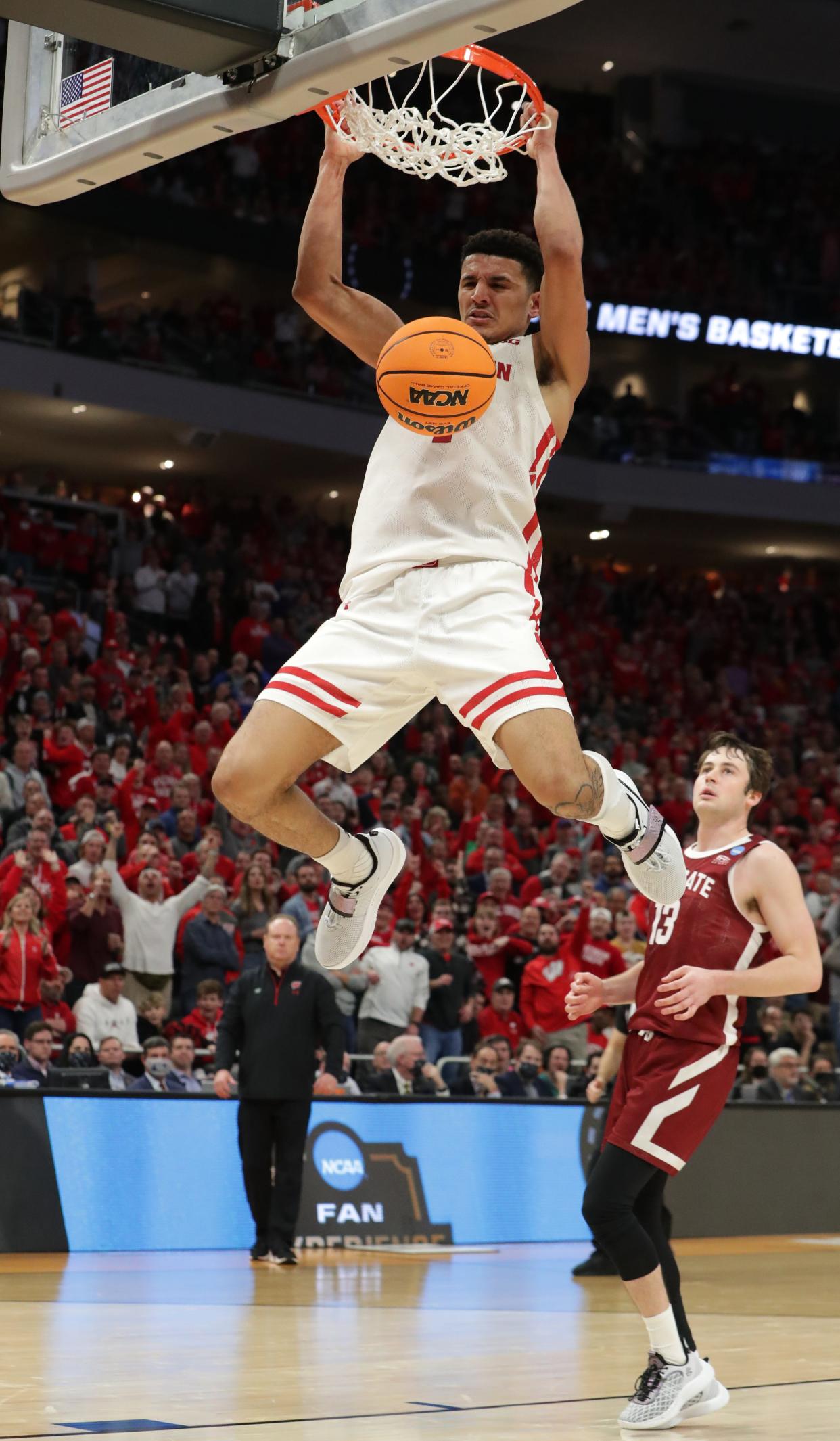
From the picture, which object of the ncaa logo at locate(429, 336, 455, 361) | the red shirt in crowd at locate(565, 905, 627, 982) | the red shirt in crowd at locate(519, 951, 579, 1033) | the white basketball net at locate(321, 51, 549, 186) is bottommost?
the red shirt in crowd at locate(519, 951, 579, 1033)

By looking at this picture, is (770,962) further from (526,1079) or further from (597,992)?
(526,1079)

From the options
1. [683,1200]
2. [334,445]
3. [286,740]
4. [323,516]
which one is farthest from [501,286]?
[323,516]

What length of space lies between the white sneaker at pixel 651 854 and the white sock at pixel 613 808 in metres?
0.03

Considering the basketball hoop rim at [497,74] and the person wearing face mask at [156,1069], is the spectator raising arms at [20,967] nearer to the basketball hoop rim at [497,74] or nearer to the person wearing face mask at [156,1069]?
the person wearing face mask at [156,1069]

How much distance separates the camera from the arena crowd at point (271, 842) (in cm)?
1310

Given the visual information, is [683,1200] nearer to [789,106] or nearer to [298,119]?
[298,119]

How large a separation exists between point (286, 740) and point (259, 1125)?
6305mm

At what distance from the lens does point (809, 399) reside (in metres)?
32.3

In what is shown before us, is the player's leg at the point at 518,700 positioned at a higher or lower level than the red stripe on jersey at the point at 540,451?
lower

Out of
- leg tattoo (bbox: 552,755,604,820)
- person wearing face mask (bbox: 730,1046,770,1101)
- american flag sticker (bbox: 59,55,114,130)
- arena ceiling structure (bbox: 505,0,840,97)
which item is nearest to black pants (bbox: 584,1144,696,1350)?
leg tattoo (bbox: 552,755,604,820)

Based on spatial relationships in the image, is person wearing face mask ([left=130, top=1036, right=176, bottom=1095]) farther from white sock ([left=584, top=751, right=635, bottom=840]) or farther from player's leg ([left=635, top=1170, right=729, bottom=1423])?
white sock ([left=584, top=751, right=635, bottom=840])

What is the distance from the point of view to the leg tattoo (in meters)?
5.00

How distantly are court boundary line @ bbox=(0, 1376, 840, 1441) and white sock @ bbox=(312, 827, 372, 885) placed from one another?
169 cm

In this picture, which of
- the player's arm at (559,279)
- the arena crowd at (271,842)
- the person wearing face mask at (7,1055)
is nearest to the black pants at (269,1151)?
the arena crowd at (271,842)
